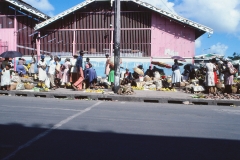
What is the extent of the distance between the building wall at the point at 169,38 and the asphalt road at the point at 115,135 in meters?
11.6

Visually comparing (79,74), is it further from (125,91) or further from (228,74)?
(228,74)

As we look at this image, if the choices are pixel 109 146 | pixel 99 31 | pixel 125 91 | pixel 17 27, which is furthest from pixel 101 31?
pixel 109 146

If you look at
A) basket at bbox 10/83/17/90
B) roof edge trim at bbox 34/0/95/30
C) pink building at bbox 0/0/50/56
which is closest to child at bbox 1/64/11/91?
basket at bbox 10/83/17/90

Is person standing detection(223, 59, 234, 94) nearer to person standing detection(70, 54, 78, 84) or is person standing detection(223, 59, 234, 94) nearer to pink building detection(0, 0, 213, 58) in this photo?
person standing detection(70, 54, 78, 84)

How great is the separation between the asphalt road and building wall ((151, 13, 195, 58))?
11640mm

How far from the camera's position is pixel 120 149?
3.84m

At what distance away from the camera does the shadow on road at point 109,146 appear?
11.7 ft

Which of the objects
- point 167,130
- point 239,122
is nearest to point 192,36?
point 239,122

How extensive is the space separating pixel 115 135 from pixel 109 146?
64cm

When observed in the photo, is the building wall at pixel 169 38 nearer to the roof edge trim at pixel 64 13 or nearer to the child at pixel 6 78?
the roof edge trim at pixel 64 13

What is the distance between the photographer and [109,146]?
3.97 meters

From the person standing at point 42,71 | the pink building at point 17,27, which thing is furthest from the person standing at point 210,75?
the pink building at point 17,27

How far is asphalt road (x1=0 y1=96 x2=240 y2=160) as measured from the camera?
3.65m

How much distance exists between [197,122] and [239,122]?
112 cm
